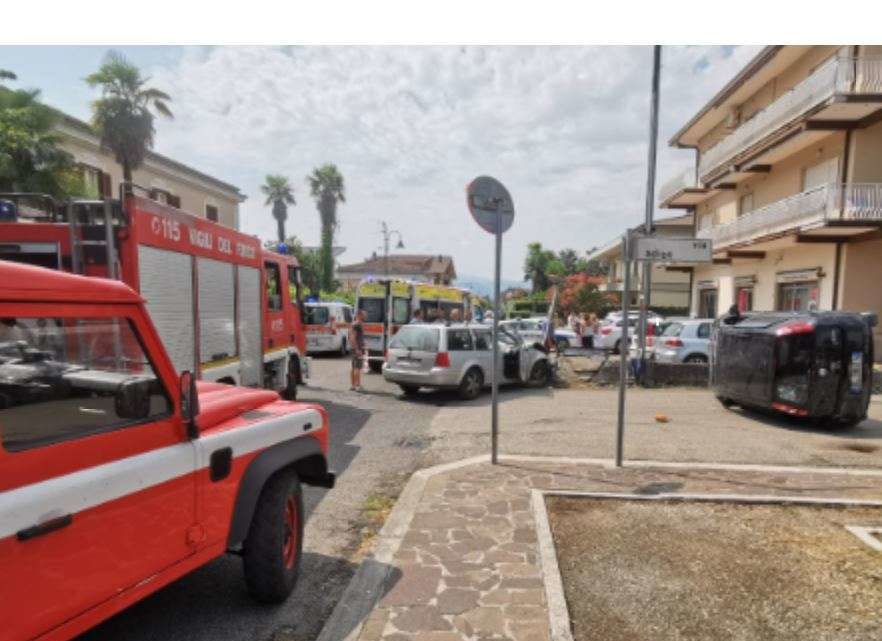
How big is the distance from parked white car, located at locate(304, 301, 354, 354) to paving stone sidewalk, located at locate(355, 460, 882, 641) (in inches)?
523

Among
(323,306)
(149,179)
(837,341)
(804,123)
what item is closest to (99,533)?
(837,341)

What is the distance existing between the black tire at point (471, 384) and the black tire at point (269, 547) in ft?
24.0

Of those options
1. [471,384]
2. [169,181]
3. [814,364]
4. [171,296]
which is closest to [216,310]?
[171,296]

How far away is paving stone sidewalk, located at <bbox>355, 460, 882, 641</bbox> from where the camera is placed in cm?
301

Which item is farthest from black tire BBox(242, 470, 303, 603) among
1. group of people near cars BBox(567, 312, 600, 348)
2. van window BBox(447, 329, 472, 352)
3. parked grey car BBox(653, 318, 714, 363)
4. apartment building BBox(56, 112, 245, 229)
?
group of people near cars BBox(567, 312, 600, 348)

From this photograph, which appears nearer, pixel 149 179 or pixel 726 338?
pixel 726 338

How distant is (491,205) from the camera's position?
570 cm

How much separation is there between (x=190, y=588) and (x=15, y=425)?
1.98m

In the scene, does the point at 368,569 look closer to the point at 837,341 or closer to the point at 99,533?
the point at 99,533

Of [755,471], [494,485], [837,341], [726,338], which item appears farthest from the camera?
[726,338]

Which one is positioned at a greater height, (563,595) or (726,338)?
(726,338)

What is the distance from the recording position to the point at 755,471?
575 centimetres

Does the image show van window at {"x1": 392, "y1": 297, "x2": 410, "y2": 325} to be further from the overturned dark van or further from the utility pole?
the overturned dark van

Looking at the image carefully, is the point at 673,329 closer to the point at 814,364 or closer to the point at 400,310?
the point at 814,364
